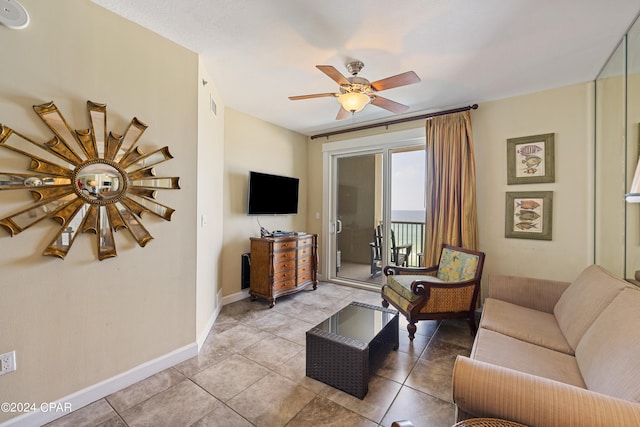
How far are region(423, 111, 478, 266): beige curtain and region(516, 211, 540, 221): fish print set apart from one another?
1.49 ft

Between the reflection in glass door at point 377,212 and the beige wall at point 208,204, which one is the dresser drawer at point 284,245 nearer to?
the beige wall at point 208,204

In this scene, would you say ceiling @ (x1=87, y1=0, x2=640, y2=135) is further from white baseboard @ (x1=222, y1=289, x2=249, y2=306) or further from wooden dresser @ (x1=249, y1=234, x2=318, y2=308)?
→ white baseboard @ (x1=222, y1=289, x2=249, y2=306)

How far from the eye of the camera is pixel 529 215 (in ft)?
10.2

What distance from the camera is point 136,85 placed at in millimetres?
1978

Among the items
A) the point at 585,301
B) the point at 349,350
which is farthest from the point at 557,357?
the point at 349,350

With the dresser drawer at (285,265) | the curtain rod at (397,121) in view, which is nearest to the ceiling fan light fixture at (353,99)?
the curtain rod at (397,121)

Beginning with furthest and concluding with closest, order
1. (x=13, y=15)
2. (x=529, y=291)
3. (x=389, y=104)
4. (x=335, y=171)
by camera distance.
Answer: (x=335, y=171)
(x=389, y=104)
(x=529, y=291)
(x=13, y=15)

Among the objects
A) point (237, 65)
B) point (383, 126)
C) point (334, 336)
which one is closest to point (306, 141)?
point (383, 126)

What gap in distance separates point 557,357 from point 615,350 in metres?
0.41

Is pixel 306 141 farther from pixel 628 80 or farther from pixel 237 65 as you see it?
pixel 628 80

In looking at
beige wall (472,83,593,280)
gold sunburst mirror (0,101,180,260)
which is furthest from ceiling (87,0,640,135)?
gold sunburst mirror (0,101,180,260)

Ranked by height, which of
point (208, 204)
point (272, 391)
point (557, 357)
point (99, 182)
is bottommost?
point (272, 391)

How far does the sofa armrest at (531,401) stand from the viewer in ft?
3.16

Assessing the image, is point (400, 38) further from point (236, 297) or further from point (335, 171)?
point (236, 297)
